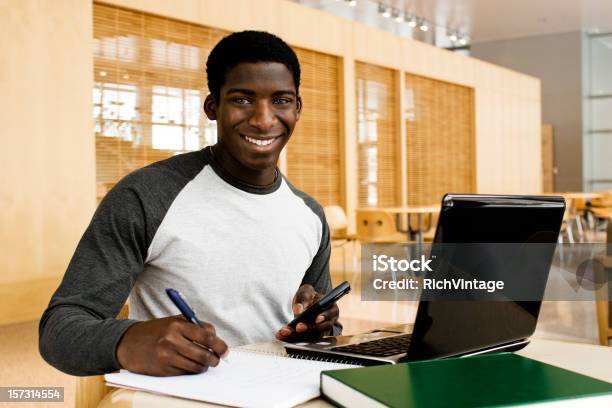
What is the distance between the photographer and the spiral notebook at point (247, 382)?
35.6 inches

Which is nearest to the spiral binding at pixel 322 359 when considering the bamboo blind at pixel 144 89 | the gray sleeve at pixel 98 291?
the gray sleeve at pixel 98 291

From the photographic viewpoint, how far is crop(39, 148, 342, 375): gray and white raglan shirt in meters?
1.26

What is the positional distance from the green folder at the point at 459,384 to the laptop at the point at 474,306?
0.08 meters

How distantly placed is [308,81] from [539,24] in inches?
352

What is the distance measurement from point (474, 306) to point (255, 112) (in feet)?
2.20

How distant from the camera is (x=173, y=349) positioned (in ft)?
3.30

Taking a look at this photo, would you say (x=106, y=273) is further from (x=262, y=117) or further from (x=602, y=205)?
(x=602, y=205)

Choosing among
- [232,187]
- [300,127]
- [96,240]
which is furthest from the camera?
[300,127]

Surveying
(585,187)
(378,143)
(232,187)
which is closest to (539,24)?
(585,187)

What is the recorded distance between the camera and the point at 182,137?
7.37 m

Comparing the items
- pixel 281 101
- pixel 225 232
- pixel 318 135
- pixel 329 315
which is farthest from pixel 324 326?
pixel 318 135

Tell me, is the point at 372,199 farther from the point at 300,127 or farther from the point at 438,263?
the point at 438,263

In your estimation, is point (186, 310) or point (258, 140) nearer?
point (186, 310)

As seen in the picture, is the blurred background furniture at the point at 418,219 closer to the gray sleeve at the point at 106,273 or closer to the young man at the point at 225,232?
the young man at the point at 225,232
